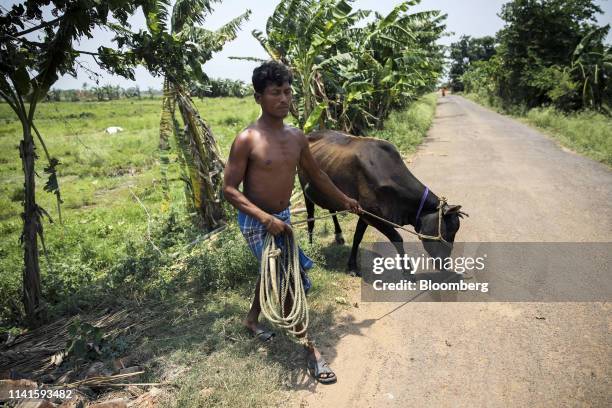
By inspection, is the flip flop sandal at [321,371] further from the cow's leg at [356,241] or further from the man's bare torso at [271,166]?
the cow's leg at [356,241]

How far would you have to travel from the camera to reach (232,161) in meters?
2.70

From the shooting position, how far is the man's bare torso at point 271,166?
2754mm

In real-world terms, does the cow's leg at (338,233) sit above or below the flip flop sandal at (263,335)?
above

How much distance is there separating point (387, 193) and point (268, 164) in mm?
1858

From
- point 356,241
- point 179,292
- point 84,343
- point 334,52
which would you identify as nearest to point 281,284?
point 84,343

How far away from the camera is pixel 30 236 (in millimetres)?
3842

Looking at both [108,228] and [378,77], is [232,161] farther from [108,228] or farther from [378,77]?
[378,77]

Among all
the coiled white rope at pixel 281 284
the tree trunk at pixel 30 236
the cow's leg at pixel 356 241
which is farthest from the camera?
the cow's leg at pixel 356 241

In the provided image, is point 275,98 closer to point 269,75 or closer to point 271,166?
point 269,75

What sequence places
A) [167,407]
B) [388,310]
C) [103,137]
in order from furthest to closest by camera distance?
[103,137]
[388,310]
[167,407]

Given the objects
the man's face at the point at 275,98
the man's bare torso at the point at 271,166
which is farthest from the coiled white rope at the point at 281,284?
the man's face at the point at 275,98

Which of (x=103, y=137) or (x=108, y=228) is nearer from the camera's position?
(x=108, y=228)

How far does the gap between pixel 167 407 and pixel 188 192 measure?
428cm

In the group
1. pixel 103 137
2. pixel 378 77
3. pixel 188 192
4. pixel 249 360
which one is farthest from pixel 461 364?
pixel 103 137
